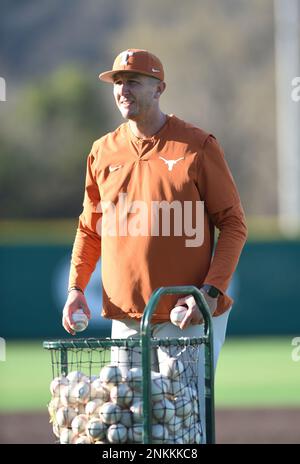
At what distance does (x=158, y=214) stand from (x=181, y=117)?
37627 millimetres

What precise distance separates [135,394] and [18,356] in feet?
36.5

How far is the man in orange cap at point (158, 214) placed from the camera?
16.7 ft

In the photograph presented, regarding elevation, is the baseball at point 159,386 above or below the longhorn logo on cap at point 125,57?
below

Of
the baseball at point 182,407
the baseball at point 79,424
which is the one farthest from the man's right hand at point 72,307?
the baseball at point 182,407

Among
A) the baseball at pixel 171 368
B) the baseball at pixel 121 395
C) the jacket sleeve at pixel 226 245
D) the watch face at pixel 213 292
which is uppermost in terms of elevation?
the jacket sleeve at pixel 226 245

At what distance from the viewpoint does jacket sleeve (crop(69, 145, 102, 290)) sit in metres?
5.44

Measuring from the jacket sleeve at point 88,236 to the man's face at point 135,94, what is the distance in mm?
380

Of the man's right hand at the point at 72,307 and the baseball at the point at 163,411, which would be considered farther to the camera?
the man's right hand at the point at 72,307

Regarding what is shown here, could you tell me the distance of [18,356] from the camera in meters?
15.4

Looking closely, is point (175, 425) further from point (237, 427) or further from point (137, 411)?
point (237, 427)

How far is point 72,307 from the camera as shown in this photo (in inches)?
206

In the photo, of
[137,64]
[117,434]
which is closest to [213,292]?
[117,434]

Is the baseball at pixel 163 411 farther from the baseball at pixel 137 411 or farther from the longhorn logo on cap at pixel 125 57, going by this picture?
the longhorn logo on cap at pixel 125 57
